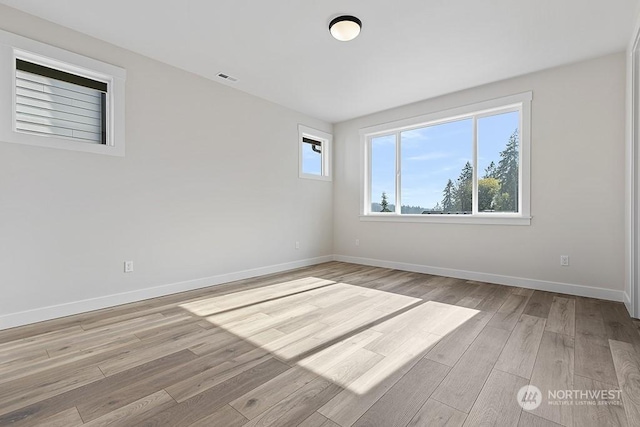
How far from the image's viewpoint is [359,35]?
2906 mm

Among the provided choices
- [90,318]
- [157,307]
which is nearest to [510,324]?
[157,307]

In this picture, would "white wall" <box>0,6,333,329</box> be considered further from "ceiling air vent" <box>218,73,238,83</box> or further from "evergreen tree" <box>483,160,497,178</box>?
"evergreen tree" <box>483,160,497,178</box>

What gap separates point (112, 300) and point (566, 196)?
5271mm

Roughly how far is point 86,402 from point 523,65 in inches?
197

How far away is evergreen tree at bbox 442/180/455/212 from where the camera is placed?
14.9 feet

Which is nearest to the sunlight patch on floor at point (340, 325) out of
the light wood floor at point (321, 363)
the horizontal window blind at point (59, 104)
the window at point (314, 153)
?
the light wood floor at point (321, 363)

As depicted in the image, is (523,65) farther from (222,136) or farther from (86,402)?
(86,402)

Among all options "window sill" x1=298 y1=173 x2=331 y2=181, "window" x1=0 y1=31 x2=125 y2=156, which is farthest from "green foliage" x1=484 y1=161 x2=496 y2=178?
"window" x1=0 y1=31 x2=125 y2=156

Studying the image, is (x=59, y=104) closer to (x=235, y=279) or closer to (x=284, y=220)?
(x=235, y=279)

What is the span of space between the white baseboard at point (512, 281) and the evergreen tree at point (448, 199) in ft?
3.09

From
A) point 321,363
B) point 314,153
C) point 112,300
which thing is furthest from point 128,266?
point 314,153

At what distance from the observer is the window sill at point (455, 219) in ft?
12.5

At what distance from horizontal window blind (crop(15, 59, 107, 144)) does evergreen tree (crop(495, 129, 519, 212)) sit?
4887 mm

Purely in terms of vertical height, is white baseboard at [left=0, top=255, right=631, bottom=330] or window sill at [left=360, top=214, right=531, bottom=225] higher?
window sill at [left=360, top=214, right=531, bottom=225]
